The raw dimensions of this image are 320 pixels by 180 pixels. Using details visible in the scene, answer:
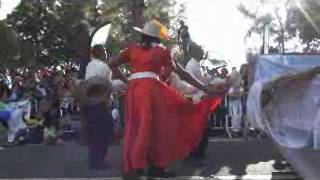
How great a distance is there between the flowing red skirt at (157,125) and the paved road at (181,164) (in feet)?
1.52

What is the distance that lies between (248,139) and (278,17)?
22258 millimetres

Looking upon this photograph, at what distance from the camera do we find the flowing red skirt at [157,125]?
6867 millimetres

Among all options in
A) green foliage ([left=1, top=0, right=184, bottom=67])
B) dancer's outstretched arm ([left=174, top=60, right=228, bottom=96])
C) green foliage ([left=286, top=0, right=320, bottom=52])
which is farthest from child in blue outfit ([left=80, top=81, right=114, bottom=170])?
green foliage ([left=286, top=0, right=320, bottom=52])

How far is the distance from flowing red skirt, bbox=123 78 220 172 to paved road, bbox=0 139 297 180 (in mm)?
463

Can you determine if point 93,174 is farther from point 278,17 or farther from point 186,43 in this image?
point 278,17

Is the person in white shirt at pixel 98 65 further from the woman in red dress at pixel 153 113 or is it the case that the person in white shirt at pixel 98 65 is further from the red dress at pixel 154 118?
the red dress at pixel 154 118

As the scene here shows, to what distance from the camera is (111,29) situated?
32.5 meters

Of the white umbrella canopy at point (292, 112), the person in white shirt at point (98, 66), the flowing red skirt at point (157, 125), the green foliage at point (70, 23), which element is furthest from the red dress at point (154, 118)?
the green foliage at point (70, 23)

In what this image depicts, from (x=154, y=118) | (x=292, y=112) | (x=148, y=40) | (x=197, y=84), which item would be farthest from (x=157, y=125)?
(x=292, y=112)

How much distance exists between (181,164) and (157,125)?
67.1 inches

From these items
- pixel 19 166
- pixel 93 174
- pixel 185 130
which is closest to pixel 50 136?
pixel 19 166

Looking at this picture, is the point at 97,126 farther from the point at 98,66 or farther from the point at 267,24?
the point at 267,24

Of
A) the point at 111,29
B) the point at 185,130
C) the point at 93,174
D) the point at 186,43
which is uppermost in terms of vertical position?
the point at 111,29

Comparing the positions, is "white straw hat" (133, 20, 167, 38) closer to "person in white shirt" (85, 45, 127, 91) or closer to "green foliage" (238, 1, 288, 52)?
"person in white shirt" (85, 45, 127, 91)
